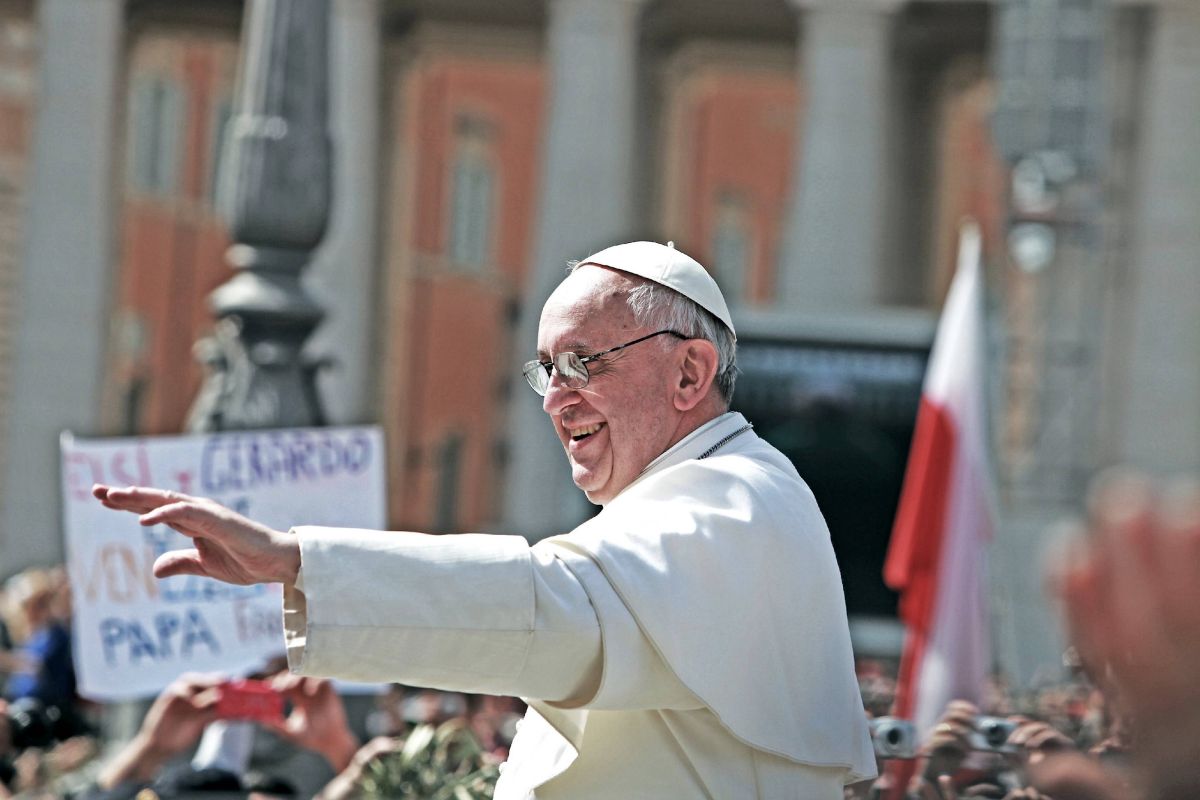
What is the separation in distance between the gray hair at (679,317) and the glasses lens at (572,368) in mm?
96

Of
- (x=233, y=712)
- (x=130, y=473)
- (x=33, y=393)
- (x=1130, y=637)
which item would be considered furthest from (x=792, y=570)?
(x=33, y=393)

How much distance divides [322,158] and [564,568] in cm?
598

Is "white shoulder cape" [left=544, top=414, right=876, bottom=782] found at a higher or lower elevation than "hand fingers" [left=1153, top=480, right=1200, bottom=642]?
lower

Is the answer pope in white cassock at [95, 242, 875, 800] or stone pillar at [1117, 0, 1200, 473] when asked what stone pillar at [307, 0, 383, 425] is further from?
pope in white cassock at [95, 242, 875, 800]

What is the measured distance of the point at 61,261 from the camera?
32.8 meters

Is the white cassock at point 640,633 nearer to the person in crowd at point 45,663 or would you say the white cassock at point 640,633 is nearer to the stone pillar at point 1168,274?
the person in crowd at point 45,663

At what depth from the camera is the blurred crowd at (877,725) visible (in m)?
2.29

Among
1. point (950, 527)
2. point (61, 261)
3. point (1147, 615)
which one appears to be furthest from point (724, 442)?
point (61, 261)

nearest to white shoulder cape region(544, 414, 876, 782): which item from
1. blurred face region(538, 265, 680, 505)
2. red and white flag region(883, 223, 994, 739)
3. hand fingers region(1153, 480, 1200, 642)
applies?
blurred face region(538, 265, 680, 505)

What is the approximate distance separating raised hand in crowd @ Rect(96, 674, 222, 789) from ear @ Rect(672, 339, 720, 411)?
2.45 metres

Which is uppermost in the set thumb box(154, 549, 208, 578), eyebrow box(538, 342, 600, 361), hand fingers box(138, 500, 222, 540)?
eyebrow box(538, 342, 600, 361)

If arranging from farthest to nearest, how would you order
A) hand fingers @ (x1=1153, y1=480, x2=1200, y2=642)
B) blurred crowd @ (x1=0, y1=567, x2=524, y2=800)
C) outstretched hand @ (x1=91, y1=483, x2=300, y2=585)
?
blurred crowd @ (x1=0, y1=567, x2=524, y2=800) < outstretched hand @ (x1=91, y1=483, x2=300, y2=585) < hand fingers @ (x1=1153, y1=480, x2=1200, y2=642)

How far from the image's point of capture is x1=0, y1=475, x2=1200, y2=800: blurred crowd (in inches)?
90.0

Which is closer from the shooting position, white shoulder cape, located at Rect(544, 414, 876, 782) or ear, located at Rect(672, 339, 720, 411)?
white shoulder cape, located at Rect(544, 414, 876, 782)
